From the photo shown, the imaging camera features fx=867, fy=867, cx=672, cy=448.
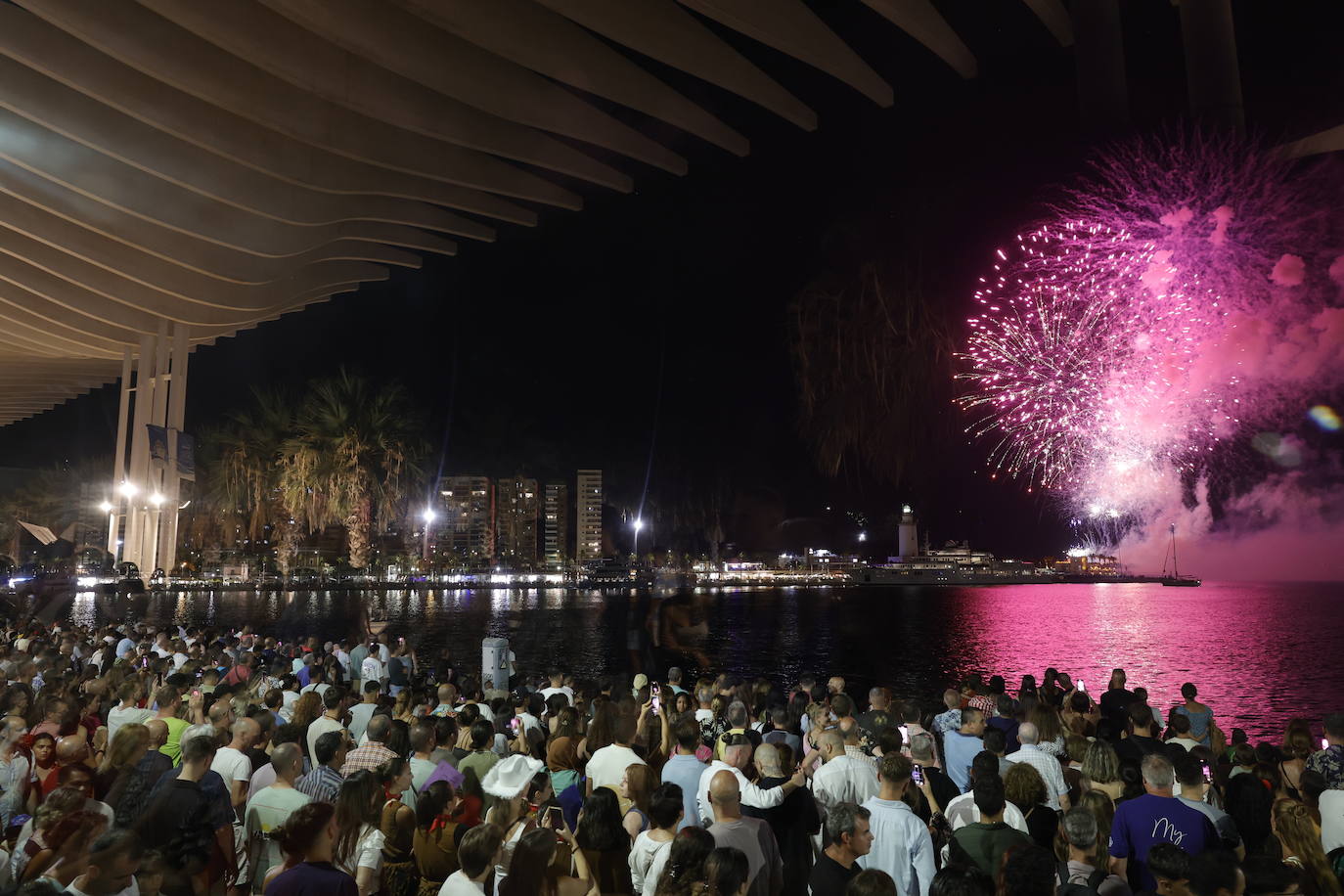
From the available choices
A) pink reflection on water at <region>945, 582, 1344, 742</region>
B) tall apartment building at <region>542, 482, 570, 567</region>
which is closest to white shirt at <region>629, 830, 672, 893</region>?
pink reflection on water at <region>945, 582, 1344, 742</region>

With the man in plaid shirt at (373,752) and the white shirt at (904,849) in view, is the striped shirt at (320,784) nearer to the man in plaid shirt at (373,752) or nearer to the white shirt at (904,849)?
the man in plaid shirt at (373,752)

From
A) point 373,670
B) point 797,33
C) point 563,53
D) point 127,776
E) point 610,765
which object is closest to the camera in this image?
point 127,776

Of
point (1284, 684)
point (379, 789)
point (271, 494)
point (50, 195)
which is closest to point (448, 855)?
point (379, 789)

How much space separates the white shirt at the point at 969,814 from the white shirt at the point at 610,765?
1819 millimetres

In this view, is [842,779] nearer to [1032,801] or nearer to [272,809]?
[1032,801]

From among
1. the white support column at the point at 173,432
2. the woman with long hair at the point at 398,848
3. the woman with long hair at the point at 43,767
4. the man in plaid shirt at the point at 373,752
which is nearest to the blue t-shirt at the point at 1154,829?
the woman with long hair at the point at 398,848

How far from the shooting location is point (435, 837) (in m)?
4.42

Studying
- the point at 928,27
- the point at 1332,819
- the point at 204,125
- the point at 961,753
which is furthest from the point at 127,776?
the point at 204,125

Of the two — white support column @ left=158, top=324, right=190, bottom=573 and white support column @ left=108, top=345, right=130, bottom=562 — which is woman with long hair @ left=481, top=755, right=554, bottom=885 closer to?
white support column @ left=158, top=324, right=190, bottom=573

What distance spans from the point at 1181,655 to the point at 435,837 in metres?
41.8

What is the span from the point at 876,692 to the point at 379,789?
15.3 feet

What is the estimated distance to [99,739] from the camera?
22.6ft

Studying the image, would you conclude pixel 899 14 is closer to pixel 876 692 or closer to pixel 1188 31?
pixel 1188 31

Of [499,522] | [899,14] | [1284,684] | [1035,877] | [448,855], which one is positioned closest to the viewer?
[1035,877]
